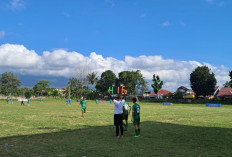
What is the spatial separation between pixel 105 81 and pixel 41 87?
48.1 meters

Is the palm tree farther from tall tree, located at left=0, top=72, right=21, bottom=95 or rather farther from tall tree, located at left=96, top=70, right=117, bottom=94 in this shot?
tall tree, located at left=0, top=72, right=21, bottom=95

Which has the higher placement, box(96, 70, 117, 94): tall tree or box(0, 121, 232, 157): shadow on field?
box(96, 70, 117, 94): tall tree

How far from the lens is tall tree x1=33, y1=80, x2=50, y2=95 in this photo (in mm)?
142725

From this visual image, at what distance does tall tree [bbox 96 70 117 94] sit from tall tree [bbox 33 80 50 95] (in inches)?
1678

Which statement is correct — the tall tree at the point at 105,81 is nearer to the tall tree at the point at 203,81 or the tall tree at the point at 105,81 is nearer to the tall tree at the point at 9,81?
the tall tree at the point at 203,81

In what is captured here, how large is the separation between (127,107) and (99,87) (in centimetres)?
10920

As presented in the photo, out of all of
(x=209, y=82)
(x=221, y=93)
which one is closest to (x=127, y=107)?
(x=209, y=82)

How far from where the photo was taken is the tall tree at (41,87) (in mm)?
142725

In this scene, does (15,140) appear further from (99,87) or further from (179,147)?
(99,87)

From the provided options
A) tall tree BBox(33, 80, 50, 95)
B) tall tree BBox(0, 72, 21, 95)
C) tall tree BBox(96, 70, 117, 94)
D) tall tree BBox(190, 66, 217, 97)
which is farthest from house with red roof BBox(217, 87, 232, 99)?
tall tree BBox(0, 72, 21, 95)

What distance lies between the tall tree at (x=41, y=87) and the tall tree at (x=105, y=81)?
42624mm

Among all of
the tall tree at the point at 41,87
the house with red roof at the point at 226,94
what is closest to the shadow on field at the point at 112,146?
the house with red roof at the point at 226,94

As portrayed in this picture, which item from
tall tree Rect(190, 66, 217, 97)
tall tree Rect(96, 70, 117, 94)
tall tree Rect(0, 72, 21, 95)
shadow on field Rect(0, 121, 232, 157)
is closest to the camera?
shadow on field Rect(0, 121, 232, 157)

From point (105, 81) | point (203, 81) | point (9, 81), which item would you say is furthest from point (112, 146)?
point (9, 81)
